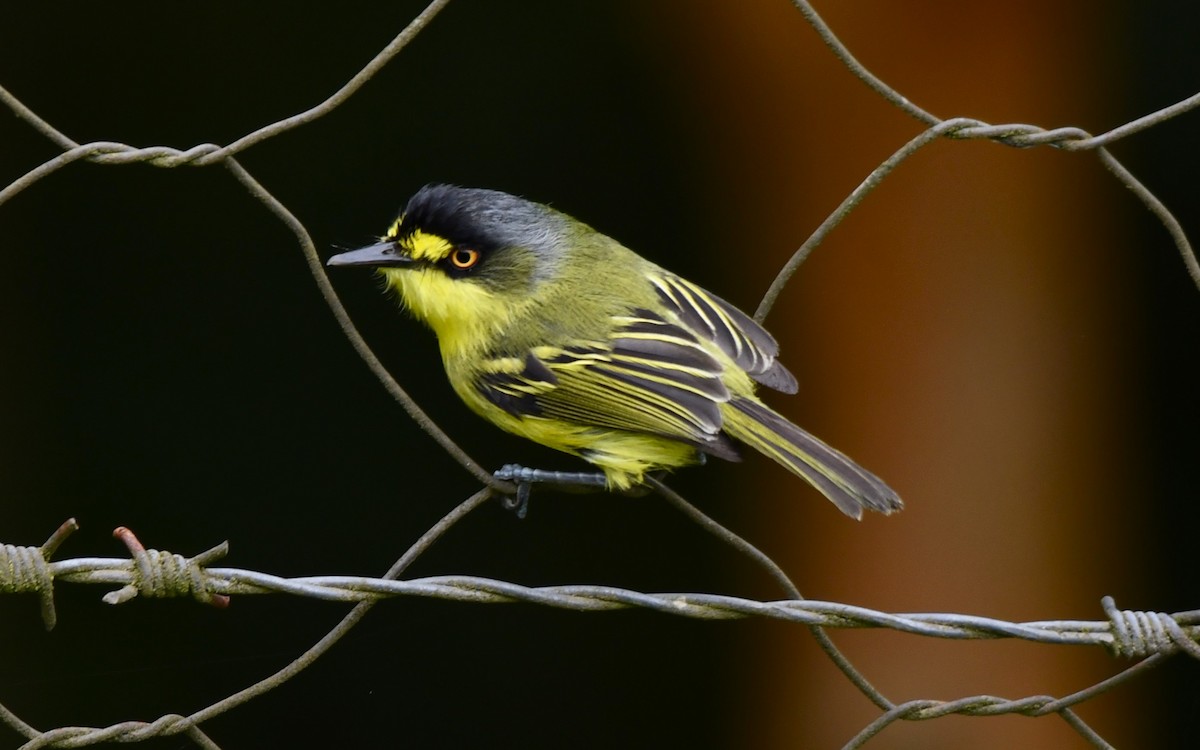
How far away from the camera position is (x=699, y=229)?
4.36 metres

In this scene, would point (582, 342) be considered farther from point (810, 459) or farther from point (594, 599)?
point (594, 599)

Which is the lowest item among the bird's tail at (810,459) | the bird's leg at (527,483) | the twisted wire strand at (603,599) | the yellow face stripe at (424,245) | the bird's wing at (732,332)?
the twisted wire strand at (603,599)

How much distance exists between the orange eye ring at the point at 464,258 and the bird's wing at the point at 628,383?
0.23 meters

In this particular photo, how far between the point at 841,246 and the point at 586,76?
1.30 meters

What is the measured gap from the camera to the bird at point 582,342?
2.40 metres

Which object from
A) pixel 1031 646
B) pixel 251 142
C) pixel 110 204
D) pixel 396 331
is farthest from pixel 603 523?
pixel 251 142

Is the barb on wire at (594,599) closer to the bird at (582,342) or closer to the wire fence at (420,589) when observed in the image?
the wire fence at (420,589)

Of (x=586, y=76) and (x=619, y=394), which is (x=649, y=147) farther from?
(x=619, y=394)

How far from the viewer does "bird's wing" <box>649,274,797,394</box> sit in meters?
2.55

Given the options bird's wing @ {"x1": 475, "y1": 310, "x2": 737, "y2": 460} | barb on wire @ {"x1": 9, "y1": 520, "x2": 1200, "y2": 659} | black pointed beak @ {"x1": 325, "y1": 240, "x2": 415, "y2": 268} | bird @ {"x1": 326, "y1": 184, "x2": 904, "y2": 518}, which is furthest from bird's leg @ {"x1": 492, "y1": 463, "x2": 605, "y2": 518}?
black pointed beak @ {"x1": 325, "y1": 240, "x2": 415, "y2": 268}

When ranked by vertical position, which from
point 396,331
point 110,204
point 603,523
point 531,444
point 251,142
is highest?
point 251,142

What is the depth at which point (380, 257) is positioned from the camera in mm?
2580

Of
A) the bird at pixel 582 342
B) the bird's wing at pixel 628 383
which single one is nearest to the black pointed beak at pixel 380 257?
the bird at pixel 582 342

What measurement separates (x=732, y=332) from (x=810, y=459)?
40 cm
